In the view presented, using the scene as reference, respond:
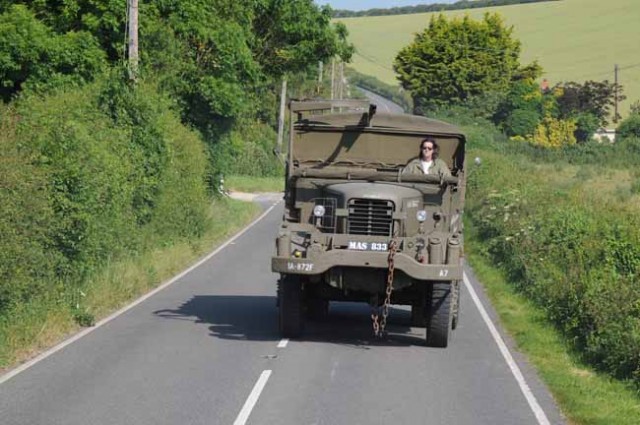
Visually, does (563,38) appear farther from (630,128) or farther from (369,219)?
(369,219)

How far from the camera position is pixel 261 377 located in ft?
45.2

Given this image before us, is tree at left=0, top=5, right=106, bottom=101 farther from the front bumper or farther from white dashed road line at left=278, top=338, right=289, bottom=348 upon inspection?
the front bumper

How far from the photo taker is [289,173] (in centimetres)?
1727

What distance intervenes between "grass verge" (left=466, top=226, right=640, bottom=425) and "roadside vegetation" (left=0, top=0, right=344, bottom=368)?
262 inches

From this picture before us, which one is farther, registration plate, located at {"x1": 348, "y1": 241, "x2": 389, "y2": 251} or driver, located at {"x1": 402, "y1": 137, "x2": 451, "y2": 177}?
driver, located at {"x1": 402, "y1": 137, "x2": 451, "y2": 177}

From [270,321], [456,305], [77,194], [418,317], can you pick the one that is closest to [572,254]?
[456,305]

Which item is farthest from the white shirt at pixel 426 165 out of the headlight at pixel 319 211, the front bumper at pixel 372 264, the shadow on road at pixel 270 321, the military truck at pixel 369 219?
the shadow on road at pixel 270 321

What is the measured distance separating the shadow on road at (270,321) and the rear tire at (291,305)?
0.37 meters

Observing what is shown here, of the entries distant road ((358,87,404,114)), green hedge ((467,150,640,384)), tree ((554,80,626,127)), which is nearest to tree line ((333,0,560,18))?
distant road ((358,87,404,114))

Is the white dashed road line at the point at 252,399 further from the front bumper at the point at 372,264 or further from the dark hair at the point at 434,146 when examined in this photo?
the dark hair at the point at 434,146

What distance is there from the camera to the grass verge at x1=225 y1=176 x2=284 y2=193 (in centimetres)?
6197

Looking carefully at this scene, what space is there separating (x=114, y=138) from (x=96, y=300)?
545cm

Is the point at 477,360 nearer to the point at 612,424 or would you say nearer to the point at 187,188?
the point at 612,424

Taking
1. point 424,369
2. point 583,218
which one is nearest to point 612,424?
point 424,369
